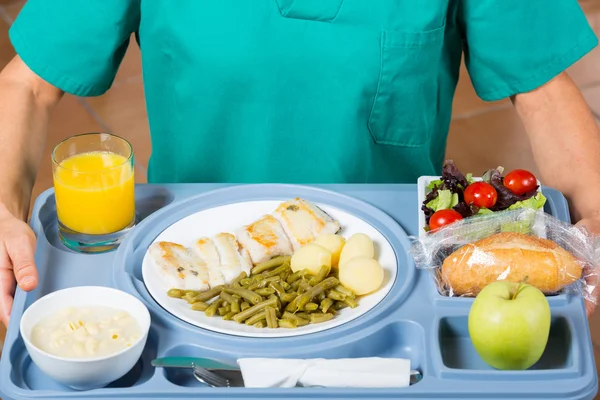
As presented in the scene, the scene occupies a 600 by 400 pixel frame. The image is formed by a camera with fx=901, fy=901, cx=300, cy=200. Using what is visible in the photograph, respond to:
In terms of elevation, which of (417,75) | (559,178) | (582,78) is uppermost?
(417,75)

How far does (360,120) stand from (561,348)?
1.92 feet

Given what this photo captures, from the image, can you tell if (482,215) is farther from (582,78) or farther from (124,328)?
(582,78)

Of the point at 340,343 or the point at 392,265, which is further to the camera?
the point at 392,265

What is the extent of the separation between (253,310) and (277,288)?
0.06 metres

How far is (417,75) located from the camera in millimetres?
1602

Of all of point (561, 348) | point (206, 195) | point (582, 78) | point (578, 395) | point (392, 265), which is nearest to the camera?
Result: point (578, 395)

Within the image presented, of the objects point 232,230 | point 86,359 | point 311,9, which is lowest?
point 232,230

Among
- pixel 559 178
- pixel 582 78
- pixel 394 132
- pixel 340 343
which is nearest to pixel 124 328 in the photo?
pixel 340 343

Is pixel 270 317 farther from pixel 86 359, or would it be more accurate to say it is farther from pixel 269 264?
pixel 86 359

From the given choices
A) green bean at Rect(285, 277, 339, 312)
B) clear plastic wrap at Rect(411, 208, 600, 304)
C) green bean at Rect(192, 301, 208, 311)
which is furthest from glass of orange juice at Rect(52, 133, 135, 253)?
clear plastic wrap at Rect(411, 208, 600, 304)

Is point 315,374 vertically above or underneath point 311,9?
underneath

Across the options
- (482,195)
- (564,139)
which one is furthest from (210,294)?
(564,139)

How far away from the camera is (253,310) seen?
1.21m

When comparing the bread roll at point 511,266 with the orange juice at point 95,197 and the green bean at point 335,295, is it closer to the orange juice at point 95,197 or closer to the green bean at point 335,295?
Answer: the green bean at point 335,295
